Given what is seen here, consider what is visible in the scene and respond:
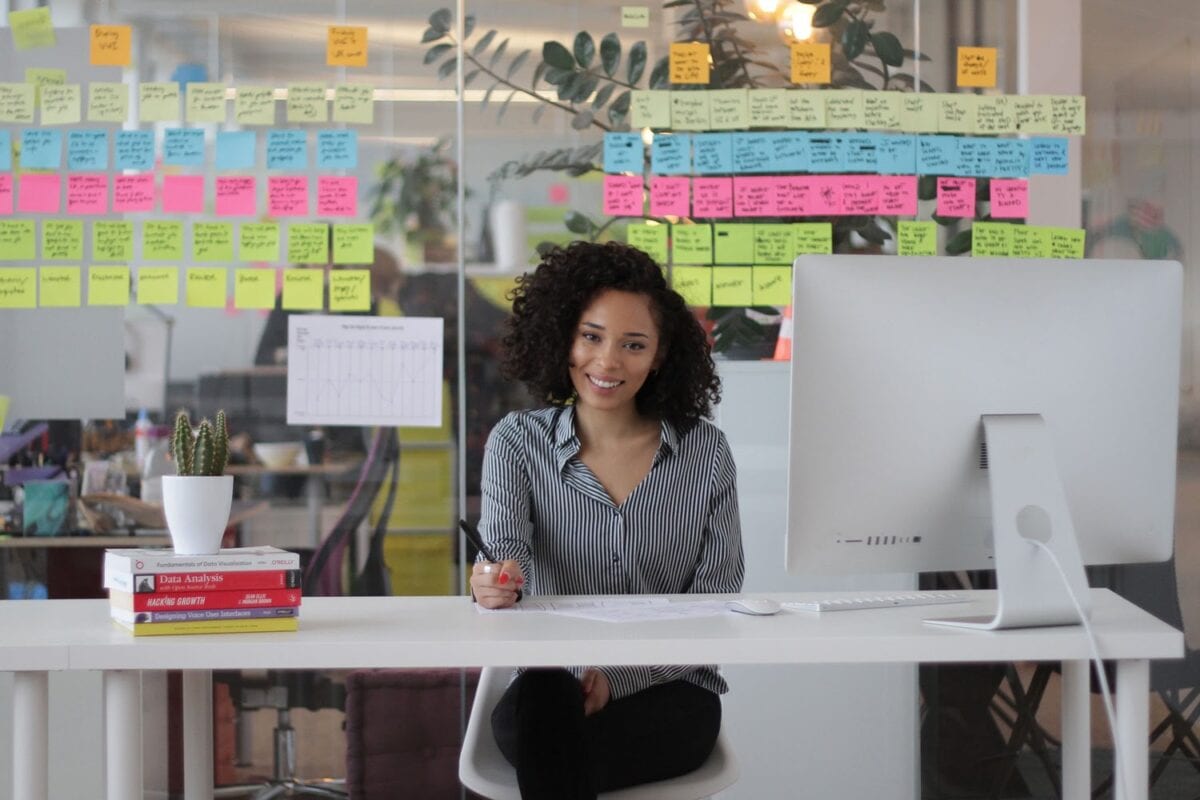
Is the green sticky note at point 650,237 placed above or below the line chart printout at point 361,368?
above

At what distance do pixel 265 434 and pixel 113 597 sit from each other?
147 cm

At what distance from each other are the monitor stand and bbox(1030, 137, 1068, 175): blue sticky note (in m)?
1.79

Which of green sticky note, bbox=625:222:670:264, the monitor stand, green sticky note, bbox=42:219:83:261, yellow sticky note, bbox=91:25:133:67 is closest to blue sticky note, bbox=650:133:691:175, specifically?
green sticky note, bbox=625:222:670:264

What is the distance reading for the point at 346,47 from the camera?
11.0 ft

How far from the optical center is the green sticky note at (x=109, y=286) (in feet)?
10.9

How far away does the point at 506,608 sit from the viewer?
6.48ft

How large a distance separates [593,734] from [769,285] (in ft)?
5.15

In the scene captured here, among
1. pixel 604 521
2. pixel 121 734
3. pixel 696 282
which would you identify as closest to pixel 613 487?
pixel 604 521

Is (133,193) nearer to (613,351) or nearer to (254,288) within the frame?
(254,288)

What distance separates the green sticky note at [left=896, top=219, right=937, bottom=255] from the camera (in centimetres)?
338

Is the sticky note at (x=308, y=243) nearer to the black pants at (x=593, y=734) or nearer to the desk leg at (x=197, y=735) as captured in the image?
the desk leg at (x=197, y=735)

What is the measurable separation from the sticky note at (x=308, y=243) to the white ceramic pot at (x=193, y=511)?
1513 millimetres

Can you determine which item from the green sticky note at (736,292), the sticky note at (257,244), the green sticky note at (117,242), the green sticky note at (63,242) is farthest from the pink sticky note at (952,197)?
the green sticky note at (63,242)

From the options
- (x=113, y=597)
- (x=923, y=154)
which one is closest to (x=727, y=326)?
(x=923, y=154)
